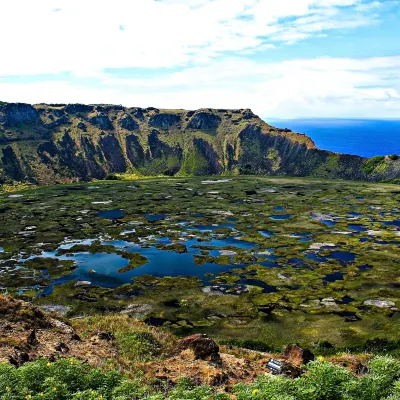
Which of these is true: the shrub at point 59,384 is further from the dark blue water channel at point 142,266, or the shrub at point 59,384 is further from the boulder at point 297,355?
the dark blue water channel at point 142,266

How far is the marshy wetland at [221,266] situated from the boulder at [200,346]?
21433mm

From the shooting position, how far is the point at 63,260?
9769 cm

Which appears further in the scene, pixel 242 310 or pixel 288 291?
pixel 288 291

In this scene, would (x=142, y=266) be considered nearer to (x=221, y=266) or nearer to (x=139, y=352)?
(x=221, y=266)

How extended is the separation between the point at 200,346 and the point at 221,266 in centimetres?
5607

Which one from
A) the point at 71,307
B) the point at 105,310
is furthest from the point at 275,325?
the point at 71,307

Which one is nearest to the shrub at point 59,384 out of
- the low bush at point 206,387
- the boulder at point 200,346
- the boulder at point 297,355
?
the low bush at point 206,387

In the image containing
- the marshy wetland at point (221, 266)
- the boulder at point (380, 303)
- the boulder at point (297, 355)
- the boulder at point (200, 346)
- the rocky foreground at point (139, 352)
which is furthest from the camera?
the boulder at point (380, 303)

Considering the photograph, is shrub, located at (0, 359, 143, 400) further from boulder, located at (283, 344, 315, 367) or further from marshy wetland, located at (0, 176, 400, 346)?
marshy wetland, located at (0, 176, 400, 346)

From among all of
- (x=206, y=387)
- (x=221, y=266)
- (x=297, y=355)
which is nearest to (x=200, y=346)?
(x=297, y=355)

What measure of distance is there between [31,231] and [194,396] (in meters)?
121

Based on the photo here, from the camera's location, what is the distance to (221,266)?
3607 inches

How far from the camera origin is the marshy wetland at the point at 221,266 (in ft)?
208

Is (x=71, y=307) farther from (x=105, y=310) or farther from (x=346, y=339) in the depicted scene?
(x=346, y=339)
